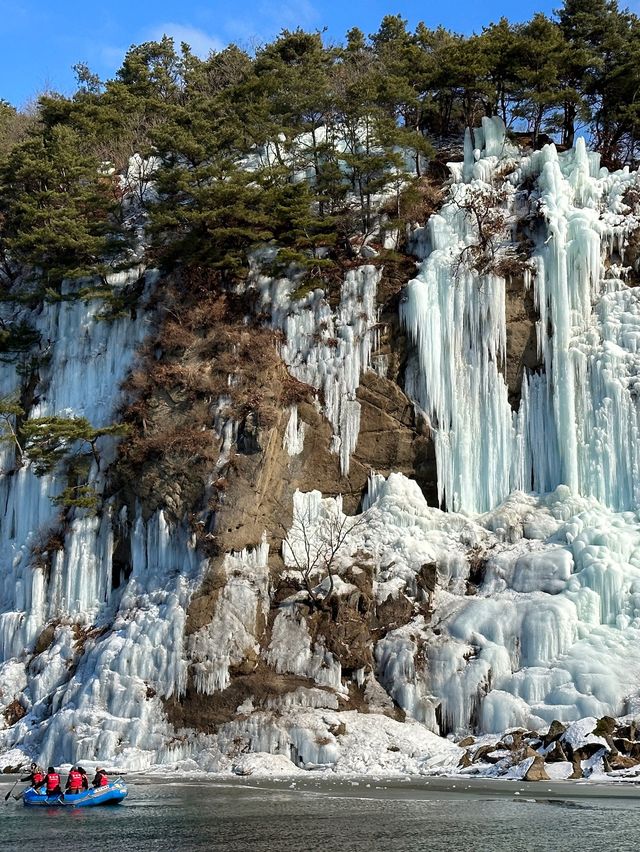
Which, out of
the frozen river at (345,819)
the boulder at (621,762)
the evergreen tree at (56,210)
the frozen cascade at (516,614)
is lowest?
the frozen river at (345,819)

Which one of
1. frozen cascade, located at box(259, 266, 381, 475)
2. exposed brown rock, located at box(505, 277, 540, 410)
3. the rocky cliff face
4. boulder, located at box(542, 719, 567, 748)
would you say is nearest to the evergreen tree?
the rocky cliff face

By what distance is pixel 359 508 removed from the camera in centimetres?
3622

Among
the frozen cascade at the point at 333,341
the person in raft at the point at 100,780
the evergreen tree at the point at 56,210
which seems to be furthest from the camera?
the evergreen tree at the point at 56,210

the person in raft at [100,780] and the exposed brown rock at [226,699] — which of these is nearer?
the person in raft at [100,780]

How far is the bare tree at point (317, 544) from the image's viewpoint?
33.2m

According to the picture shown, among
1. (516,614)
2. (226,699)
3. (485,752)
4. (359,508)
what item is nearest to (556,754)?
(485,752)

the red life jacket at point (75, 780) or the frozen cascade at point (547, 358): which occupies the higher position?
the frozen cascade at point (547, 358)

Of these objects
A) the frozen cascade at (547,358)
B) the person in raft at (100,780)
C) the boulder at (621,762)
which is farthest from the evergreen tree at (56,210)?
Answer: the boulder at (621,762)

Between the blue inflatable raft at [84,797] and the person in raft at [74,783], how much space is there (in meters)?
0.11

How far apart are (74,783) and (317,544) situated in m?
10.5

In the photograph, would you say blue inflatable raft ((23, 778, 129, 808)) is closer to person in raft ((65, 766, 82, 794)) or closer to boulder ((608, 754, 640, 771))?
person in raft ((65, 766, 82, 794))

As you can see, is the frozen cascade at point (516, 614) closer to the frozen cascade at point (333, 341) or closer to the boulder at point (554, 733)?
the boulder at point (554, 733)

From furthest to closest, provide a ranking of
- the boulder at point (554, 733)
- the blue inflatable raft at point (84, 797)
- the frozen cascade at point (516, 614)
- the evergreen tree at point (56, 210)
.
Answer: the evergreen tree at point (56, 210)
the frozen cascade at point (516, 614)
the boulder at point (554, 733)
the blue inflatable raft at point (84, 797)

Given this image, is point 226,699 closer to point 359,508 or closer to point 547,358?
point 359,508
